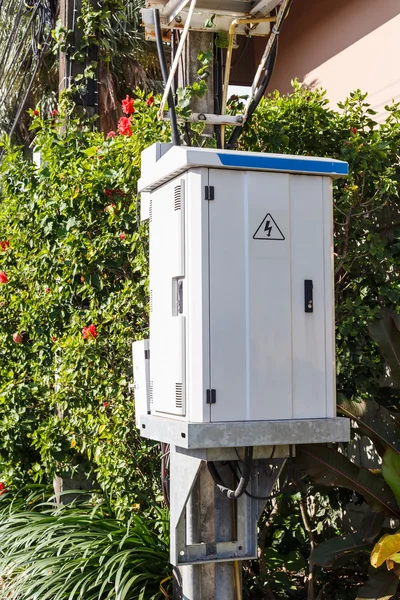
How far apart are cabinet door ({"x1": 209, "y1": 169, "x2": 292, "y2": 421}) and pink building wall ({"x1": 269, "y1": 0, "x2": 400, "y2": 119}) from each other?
3.95 m

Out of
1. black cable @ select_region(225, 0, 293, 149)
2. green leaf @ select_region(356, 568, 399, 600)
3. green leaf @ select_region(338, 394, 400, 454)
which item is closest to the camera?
green leaf @ select_region(356, 568, 399, 600)

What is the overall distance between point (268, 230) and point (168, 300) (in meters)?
0.63

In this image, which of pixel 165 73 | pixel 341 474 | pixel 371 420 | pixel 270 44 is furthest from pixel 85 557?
pixel 270 44

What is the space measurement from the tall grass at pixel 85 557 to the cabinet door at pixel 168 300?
5.38 feet

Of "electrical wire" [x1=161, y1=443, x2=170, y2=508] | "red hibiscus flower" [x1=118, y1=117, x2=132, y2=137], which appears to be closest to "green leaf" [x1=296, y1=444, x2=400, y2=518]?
"electrical wire" [x1=161, y1=443, x2=170, y2=508]

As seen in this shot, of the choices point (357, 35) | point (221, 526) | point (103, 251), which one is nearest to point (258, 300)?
point (221, 526)

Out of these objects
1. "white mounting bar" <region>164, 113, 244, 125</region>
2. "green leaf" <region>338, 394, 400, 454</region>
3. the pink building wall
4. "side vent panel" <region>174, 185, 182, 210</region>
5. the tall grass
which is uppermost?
the pink building wall

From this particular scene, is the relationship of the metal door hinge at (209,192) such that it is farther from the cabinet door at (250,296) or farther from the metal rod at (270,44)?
the metal rod at (270,44)

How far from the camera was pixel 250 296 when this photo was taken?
4.02 m

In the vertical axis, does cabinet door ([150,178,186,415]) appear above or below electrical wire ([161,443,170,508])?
above

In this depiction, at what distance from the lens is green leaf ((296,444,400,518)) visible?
5141 millimetres

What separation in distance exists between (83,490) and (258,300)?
3.93 metres

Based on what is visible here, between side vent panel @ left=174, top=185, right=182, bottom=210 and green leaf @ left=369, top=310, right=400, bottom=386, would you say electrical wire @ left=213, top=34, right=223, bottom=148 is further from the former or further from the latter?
green leaf @ left=369, top=310, right=400, bottom=386

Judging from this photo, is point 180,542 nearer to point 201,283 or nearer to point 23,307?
point 201,283
